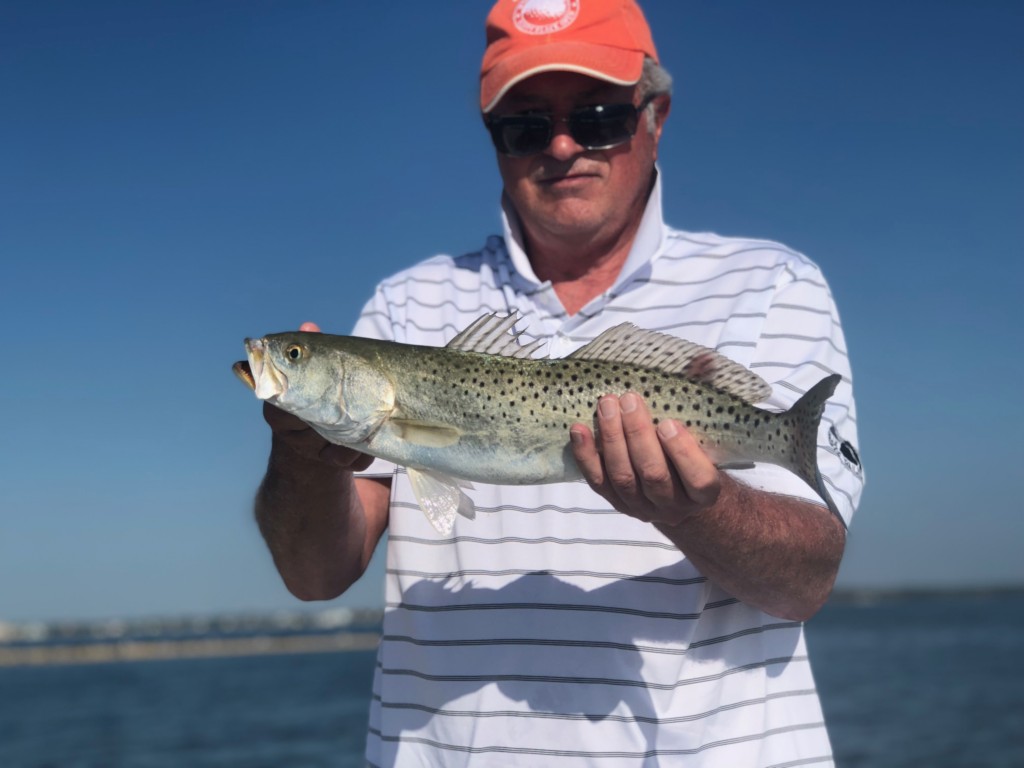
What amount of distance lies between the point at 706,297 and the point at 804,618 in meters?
1.50

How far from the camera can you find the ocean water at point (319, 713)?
92.3 ft

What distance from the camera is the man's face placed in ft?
16.5

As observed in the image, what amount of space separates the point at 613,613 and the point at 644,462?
37.4 inches

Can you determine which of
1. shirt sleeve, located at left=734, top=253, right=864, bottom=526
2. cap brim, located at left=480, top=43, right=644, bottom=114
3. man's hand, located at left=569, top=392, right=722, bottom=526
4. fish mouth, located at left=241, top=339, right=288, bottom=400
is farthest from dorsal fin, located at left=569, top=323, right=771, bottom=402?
cap brim, located at left=480, top=43, right=644, bottom=114

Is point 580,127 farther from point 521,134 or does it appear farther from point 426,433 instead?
point 426,433

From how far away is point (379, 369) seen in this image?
416 cm

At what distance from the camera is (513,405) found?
4023 mm

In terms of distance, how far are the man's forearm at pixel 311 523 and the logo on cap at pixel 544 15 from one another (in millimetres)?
2350

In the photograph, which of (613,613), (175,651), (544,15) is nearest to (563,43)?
(544,15)

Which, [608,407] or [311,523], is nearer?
[608,407]

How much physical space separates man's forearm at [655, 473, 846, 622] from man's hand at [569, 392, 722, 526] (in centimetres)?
13

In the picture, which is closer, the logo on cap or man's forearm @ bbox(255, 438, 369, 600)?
man's forearm @ bbox(255, 438, 369, 600)

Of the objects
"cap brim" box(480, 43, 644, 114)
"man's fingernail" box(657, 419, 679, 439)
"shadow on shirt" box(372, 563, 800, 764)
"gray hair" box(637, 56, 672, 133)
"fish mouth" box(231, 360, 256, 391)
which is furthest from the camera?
"gray hair" box(637, 56, 672, 133)

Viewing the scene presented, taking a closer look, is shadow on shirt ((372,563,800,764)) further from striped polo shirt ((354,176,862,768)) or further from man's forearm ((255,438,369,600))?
man's forearm ((255,438,369,600))
